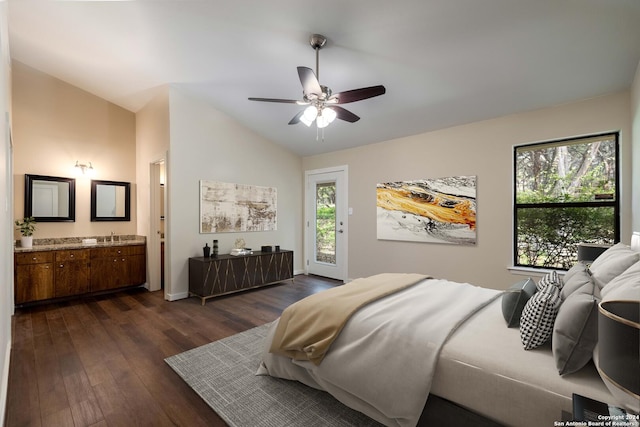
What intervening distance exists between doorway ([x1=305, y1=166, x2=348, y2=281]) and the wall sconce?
3.67 metres

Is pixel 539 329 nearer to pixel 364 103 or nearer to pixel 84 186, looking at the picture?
pixel 364 103

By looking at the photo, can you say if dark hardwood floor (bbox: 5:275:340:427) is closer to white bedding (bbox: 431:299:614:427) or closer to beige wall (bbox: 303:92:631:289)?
white bedding (bbox: 431:299:614:427)

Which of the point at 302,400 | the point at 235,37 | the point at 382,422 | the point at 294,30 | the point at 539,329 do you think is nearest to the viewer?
the point at 539,329

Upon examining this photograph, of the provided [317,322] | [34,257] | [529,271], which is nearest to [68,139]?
[34,257]

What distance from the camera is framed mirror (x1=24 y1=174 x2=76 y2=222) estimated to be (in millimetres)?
4094

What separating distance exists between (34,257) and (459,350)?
510cm

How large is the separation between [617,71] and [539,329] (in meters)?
2.81

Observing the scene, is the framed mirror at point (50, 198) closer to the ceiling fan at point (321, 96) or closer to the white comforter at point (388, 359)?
the ceiling fan at point (321, 96)

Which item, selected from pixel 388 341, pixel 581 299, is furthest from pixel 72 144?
pixel 581 299

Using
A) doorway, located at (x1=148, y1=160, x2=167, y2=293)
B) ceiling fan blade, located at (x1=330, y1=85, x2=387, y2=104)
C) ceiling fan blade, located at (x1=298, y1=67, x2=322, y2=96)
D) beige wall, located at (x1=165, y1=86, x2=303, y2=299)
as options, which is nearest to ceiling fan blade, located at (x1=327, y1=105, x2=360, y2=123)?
ceiling fan blade, located at (x1=330, y1=85, x2=387, y2=104)

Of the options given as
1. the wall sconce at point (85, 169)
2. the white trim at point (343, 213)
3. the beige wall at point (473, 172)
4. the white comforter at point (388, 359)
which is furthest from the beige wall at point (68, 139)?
the white comforter at point (388, 359)

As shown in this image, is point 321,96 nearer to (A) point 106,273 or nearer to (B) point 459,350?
(B) point 459,350

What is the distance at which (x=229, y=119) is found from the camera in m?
4.71

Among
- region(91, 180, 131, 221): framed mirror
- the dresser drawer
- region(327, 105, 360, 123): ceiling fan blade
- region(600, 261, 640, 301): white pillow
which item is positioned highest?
region(327, 105, 360, 123): ceiling fan blade
